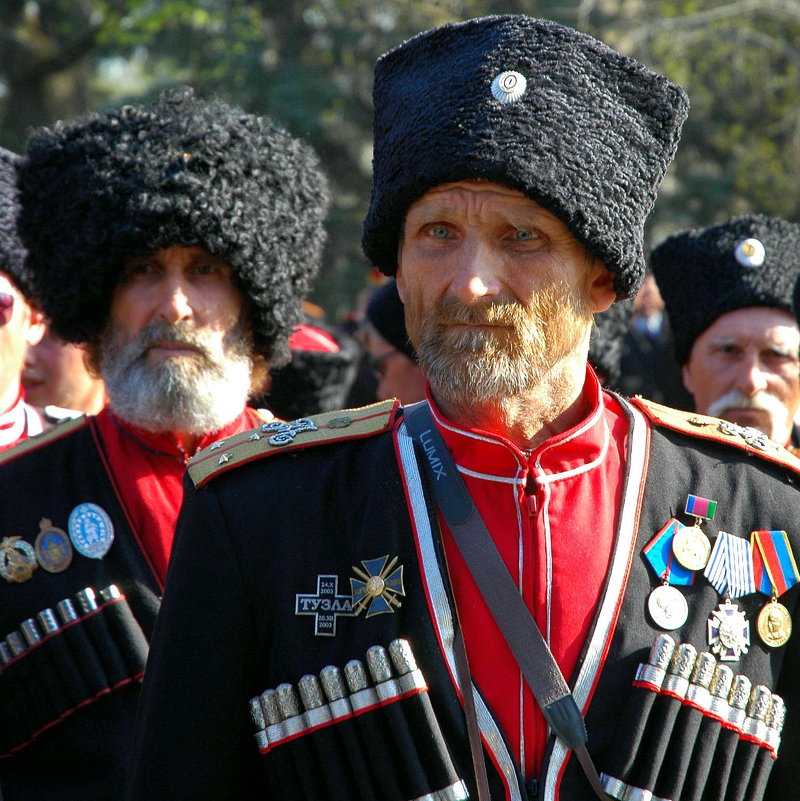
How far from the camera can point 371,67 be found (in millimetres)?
16953

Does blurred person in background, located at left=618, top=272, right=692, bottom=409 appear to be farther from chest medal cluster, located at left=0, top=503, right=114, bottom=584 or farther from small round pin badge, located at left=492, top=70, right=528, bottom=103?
small round pin badge, located at left=492, top=70, right=528, bottom=103

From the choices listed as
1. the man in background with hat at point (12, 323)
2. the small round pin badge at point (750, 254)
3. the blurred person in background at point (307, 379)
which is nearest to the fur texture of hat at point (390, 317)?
the blurred person in background at point (307, 379)

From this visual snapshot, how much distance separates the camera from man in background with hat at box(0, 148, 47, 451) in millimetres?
4340

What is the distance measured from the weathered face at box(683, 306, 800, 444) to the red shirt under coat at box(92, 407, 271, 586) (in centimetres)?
197

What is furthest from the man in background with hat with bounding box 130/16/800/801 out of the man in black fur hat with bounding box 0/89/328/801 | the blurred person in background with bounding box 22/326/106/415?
the blurred person in background with bounding box 22/326/106/415

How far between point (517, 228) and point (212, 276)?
157 centimetres

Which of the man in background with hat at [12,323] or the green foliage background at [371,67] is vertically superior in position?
the green foliage background at [371,67]

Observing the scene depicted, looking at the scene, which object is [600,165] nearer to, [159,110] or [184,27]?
[159,110]

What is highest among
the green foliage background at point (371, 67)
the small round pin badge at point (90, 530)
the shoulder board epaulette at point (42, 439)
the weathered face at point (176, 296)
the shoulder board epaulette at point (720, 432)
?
the green foliage background at point (371, 67)

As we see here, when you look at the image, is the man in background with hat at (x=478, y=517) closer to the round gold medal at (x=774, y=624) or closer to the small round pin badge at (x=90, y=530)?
the round gold medal at (x=774, y=624)

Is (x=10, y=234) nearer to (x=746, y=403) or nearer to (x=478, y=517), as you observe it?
(x=478, y=517)

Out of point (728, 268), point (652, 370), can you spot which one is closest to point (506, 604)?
point (728, 268)

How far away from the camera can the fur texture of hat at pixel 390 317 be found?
5594 millimetres

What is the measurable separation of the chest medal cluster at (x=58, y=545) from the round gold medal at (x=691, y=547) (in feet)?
5.12
